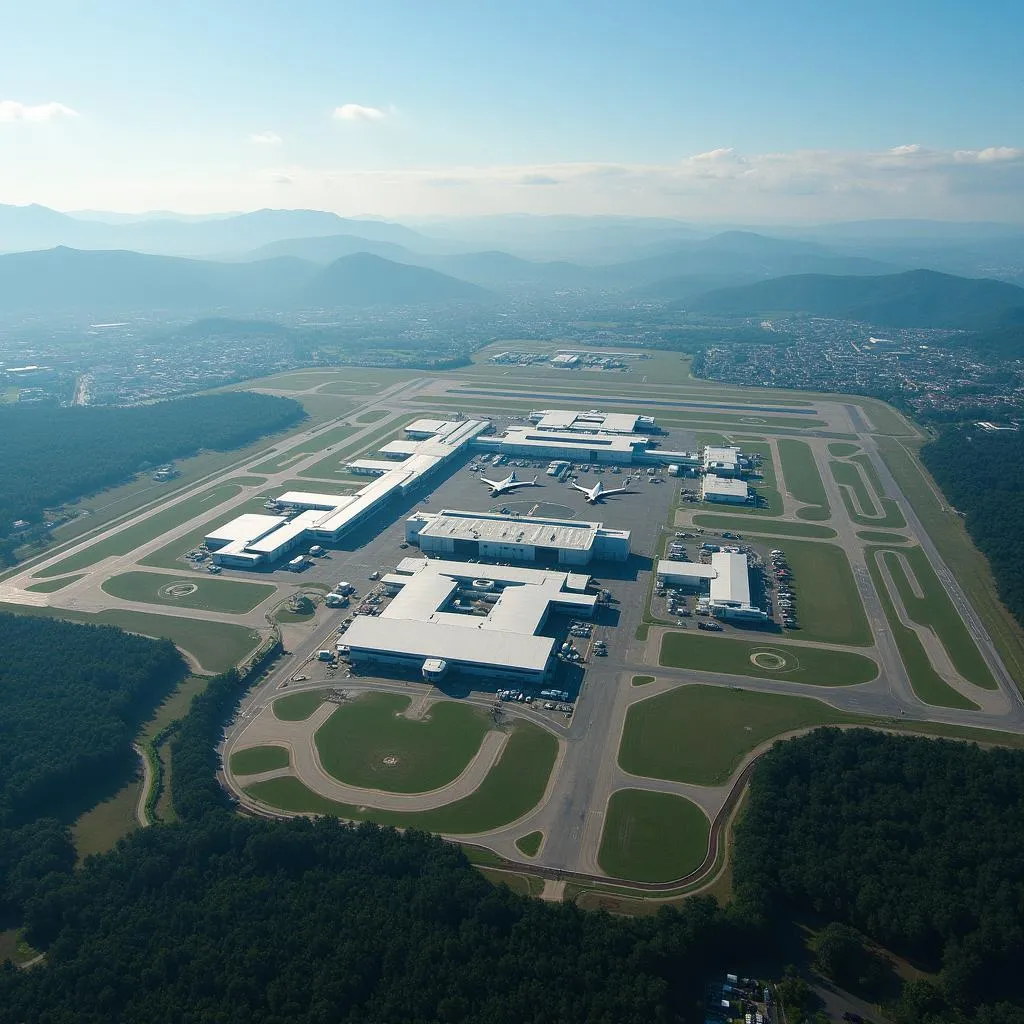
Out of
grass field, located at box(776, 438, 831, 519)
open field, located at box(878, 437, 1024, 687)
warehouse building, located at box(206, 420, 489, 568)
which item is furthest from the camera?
grass field, located at box(776, 438, 831, 519)

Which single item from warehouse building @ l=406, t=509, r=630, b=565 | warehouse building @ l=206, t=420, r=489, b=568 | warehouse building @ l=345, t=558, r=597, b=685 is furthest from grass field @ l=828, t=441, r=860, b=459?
warehouse building @ l=345, t=558, r=597, b=685

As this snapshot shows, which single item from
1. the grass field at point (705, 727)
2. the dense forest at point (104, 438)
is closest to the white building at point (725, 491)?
the grass field at point (705, 727)

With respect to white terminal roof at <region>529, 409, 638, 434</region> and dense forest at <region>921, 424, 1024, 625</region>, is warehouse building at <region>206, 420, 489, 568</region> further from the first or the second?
dense forest at <region>921, 424, 1024, 625</region>

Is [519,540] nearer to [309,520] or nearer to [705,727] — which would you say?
[309,520]

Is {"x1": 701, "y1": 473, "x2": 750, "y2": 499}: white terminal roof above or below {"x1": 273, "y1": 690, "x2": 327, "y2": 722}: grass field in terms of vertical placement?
above

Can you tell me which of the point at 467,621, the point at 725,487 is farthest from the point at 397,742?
the point at 725,487

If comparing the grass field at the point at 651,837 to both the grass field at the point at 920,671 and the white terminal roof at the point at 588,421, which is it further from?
the white terminal roof at the point at 588,421

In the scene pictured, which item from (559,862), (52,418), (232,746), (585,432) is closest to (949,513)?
(585,432)
